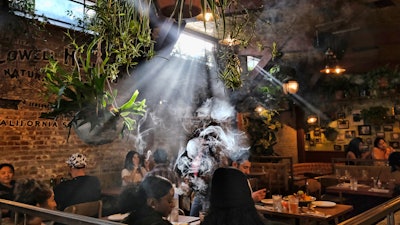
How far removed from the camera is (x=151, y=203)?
2.26m

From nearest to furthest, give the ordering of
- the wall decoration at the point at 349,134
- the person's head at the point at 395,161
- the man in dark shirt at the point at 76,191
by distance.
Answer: the man in dark shirt at the point at 76,191, the person's head at the point at 395,161, the wall decoration at the point at 349,134

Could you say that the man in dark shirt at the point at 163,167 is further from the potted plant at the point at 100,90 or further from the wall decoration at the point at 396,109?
the wall decoration at the point at 396,109

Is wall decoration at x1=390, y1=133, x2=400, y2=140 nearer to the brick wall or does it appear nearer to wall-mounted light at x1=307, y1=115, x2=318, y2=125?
wall-mounted light at x1=307, y1=115, x2=318, y2=125

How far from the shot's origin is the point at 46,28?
4.96m

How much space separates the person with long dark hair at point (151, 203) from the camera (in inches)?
81.4

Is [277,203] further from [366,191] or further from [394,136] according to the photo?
[394,136]

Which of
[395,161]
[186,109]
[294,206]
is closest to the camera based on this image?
[294,206]

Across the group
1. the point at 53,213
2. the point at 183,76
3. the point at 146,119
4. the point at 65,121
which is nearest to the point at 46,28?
the point at 65,121

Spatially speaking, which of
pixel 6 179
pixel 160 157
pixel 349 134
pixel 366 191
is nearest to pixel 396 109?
pixel 349 134

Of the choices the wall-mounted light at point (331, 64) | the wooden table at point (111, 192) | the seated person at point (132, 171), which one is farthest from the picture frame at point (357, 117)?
the wooden table at point (111, 192)

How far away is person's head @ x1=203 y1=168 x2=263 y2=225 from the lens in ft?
6.49

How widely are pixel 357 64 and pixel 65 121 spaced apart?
8.06 m

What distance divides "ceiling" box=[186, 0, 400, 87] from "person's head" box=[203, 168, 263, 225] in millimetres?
3432

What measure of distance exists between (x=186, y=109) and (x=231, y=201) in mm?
5580
